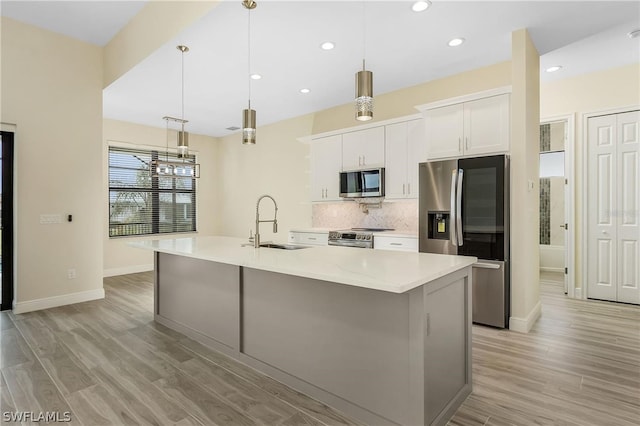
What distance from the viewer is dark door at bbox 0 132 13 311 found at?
152 inches

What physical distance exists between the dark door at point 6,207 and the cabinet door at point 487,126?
511 cm

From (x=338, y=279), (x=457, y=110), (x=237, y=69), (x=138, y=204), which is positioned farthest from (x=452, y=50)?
(x=138, y=204)

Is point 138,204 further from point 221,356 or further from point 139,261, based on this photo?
point 221,356

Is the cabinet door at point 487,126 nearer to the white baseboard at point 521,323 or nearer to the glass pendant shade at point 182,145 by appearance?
the white baseboard at point 521,323

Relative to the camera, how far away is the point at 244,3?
2.70 m

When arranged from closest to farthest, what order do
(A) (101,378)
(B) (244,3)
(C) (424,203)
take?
(A) (101,378) → (B) (244,3) → (C) (424,203)

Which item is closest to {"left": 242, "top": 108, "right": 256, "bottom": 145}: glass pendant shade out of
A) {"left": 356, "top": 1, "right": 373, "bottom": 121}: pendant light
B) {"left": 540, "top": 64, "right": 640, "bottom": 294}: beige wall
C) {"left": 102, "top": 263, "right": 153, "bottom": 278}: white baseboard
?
{"left": 356, "top": 1, "right": 373, "bottom": 121}: pendant light

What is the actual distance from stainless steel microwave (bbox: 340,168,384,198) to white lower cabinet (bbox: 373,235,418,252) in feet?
2.16

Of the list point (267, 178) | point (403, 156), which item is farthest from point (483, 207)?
point (267, 178)

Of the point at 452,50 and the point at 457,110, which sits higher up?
the point at 452,50

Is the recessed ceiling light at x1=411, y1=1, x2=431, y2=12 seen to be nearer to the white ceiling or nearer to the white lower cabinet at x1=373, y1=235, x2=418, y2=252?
the white ceiling

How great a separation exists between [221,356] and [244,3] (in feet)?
9.24

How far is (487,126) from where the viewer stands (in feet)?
11.5

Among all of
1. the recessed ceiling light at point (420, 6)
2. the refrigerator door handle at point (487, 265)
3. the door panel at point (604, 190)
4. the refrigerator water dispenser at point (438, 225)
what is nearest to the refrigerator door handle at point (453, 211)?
the refrigerator water dispenser at point (438, 225)
